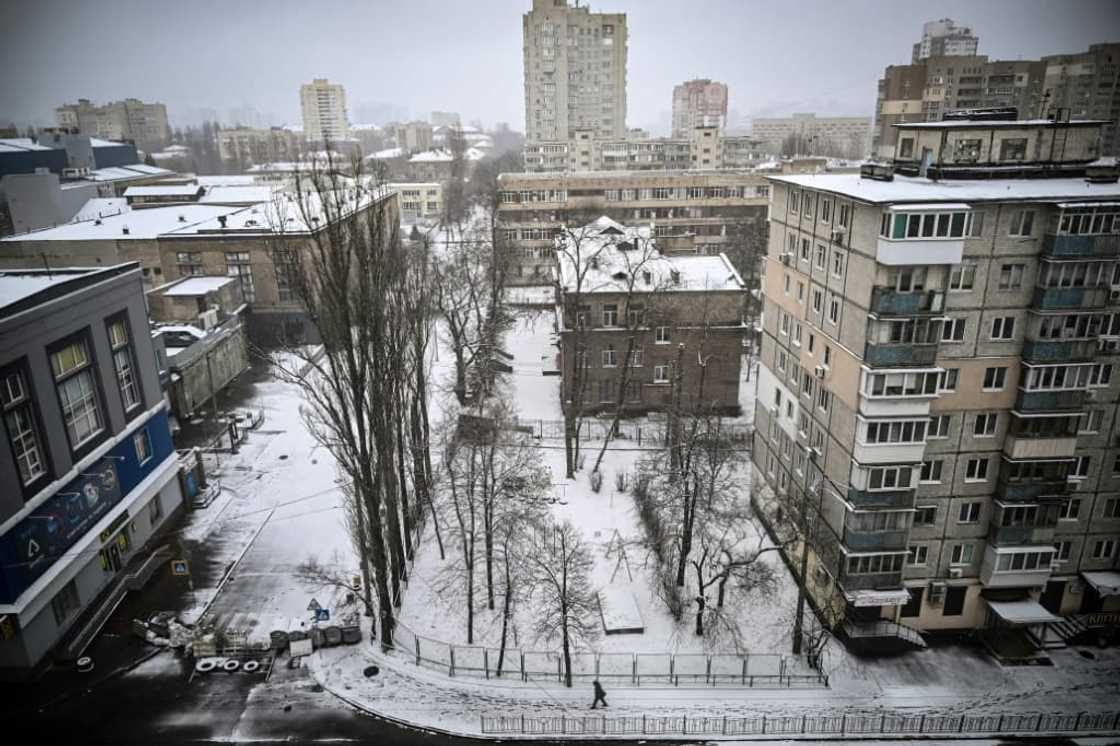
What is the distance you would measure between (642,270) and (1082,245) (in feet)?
68.2

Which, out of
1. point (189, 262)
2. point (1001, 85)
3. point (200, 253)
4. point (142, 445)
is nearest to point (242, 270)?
point (200, 253)

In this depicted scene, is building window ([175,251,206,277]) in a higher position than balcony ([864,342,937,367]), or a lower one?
lower

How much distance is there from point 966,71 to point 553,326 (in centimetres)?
8704

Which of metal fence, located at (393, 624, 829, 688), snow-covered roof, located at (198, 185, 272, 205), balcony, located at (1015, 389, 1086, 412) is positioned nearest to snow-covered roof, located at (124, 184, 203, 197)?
snow-covered roof, located at (198, 185, 272, 205)

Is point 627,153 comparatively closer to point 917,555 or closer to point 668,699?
point 917,555

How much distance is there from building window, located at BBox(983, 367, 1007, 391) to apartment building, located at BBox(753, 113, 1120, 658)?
5 centimetres

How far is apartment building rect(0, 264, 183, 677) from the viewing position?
19781 millimetres

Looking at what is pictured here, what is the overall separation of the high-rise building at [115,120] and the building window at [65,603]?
178 m

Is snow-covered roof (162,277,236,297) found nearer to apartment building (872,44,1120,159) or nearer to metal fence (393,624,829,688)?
Answer: metal fence (393,624,829,688)

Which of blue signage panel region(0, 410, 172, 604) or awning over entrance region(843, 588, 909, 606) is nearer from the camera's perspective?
blue signage panel region(0, 410, 172, 604)

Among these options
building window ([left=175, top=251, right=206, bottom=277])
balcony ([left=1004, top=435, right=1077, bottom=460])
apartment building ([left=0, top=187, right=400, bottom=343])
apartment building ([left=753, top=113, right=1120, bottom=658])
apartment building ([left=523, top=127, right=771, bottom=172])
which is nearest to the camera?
apartment building ([left=753, top=113, right=1120, bottom=658])

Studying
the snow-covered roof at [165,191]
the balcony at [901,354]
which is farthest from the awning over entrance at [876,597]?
the snow-covered roof at [165,191]

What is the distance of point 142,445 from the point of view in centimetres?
2677

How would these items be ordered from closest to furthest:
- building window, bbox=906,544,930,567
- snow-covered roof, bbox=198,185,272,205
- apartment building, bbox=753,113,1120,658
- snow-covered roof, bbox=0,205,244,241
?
apartment building, bbox=753,113,1120,658 → building window, bbox=906,544,930,567 → snow-covered roof, bbox=0,205,244,241 → snow-covered roof, bbox=198,185,272,205
